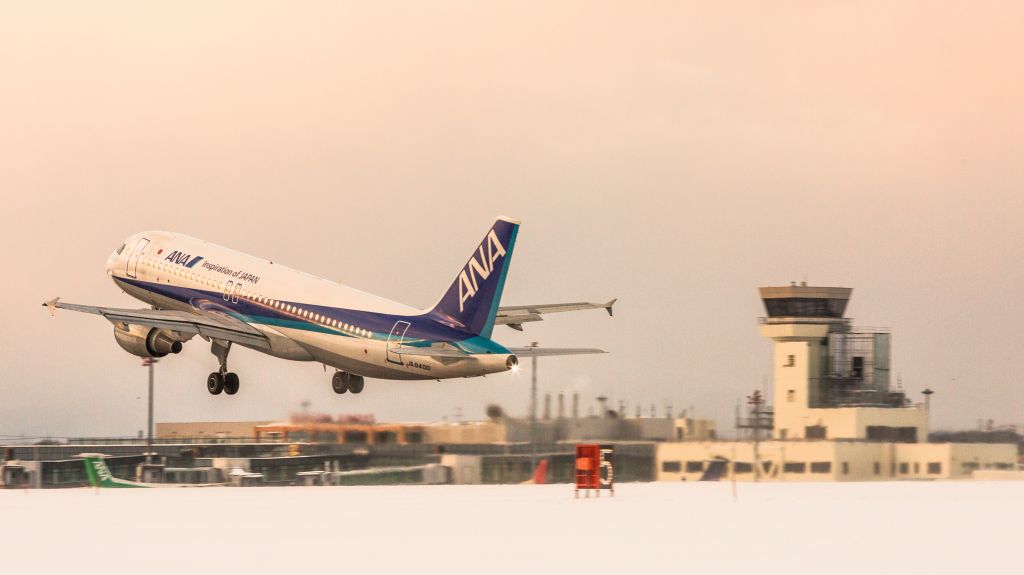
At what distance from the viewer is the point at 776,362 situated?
168 m

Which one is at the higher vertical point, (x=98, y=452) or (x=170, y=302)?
(x=170, y=302)

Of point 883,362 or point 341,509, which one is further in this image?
point 883,362

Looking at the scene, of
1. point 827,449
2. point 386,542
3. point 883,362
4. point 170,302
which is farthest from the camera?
point 883,362

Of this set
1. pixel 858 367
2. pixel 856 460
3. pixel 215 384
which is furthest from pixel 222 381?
pixel 858 367

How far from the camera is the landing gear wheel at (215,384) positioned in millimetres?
84875

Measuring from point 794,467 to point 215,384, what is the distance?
61119 mm

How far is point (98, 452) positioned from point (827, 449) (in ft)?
186

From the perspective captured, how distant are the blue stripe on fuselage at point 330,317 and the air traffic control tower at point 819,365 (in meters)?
86.4

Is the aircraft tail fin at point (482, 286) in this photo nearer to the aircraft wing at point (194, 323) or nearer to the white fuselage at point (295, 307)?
the white fuselage at point (295, 307)

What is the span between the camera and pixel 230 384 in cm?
8500

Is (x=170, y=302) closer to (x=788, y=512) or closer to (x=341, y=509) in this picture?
(x=341, y=509)

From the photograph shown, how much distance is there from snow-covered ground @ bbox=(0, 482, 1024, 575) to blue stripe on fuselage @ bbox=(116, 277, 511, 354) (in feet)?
23.6

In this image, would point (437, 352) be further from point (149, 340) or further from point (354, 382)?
point (149, 340)

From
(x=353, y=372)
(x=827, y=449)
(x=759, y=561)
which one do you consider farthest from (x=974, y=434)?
(x=759, y=561)
